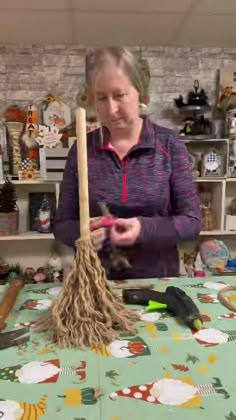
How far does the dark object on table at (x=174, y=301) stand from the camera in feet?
2.14

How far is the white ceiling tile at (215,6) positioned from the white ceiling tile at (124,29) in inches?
3.9

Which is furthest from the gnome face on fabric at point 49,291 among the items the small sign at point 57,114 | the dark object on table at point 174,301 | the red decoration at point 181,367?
the small sign at point 57,114

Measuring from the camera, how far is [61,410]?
1.43 feet

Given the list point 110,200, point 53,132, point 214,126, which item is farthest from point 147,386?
point 214,126

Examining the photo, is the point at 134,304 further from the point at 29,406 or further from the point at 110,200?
the point at 29,406

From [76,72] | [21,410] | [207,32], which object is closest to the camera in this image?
[21,410]

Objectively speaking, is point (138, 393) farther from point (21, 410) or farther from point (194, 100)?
point (194, 100)

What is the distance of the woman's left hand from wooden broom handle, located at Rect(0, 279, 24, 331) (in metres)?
0.24

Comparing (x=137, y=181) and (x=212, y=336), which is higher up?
(x=137, y=181)

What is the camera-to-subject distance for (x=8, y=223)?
6.39 feet

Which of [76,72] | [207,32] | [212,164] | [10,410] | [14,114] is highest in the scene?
[207,32]

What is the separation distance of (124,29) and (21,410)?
1672mm

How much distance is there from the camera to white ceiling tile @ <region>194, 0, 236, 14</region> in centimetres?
145

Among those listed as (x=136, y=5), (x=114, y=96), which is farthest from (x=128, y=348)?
(x=136, y=5)
